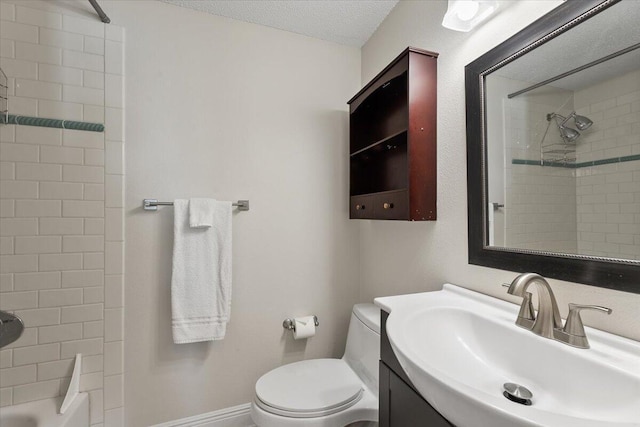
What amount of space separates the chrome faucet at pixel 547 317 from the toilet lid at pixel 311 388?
2.64 ft

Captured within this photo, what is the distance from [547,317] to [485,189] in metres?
0.45

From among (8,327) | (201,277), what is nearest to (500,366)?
(201,277)

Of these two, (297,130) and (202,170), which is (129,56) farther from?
(297,130)

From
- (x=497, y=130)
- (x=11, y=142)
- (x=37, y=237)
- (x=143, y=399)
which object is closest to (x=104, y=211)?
(x=37, y=237)

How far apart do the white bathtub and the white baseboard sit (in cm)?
38

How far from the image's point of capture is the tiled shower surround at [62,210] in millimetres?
1231

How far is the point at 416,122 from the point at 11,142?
1.76 metres

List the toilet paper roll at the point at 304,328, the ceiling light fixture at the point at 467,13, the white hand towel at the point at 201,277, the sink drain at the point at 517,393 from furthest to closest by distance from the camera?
the toilet paper roll at the point at 304,328, the white hand towel at the point at 201,277, the ceiling light fixture at the point at 467,13, the sink drain at the point at 517,393

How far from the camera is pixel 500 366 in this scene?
748mm

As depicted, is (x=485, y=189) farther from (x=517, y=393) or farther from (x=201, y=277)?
(x=201, y=277)

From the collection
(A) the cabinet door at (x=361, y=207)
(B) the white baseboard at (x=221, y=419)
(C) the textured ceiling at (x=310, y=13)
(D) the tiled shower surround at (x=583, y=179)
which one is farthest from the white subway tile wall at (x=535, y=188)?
(B) the white baseboard at (x=221, y=419)

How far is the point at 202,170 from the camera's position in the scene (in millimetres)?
1506

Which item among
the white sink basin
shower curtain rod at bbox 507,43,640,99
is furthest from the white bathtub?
shower curtain rod at bbox 507,43,640,99

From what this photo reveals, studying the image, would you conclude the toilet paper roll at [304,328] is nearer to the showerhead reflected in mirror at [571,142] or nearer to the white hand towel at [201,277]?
the white hand towel at [201,277]
